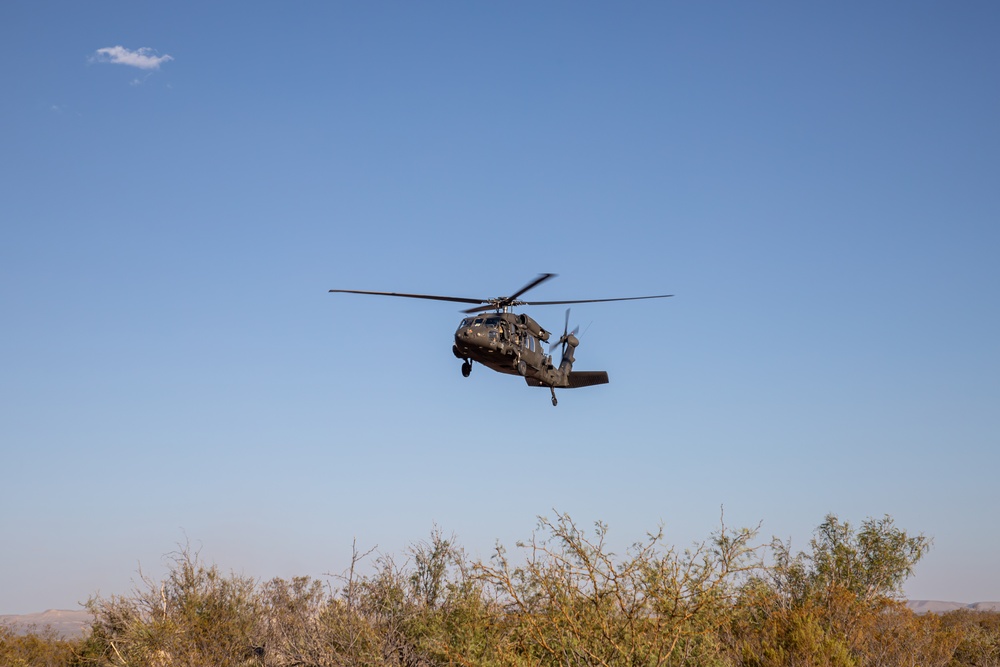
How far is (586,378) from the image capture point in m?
34.7

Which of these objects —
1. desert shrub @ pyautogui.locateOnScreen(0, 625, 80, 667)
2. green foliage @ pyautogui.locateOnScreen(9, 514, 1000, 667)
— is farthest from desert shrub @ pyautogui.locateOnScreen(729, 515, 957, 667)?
desert shrub @ pyautogui.locateOnScreen(0, 625, 80, 667)

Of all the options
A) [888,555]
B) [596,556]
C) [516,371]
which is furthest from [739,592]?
[888,555]

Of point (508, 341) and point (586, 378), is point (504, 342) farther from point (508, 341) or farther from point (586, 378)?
point (586, 378)

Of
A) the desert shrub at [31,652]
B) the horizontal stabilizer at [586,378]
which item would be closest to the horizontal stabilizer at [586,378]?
the horizontal stabilizer at [586,378]

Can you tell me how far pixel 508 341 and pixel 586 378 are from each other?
Result: 688cm

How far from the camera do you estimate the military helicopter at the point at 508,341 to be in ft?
90.9

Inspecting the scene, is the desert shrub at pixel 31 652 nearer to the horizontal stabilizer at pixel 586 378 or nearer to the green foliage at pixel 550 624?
the green foliage at pixel 550 624

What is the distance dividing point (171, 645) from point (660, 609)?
1986 centimetres

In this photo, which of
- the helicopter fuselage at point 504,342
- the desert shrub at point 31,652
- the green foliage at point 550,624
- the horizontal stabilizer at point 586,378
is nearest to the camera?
the green foliage at point 550,624

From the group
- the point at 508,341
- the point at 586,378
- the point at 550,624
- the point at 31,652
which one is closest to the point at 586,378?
the point at 586,378

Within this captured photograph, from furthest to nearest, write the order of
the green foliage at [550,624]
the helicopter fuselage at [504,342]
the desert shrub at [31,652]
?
the desert shrub at [31,652], the helicopter fuselage at [504,342], the green foliage at [550,624]

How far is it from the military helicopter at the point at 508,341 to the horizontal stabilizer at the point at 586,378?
4cm

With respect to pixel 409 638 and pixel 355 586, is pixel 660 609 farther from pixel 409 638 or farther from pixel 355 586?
pixel 355 586

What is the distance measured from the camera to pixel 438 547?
29828 mm
